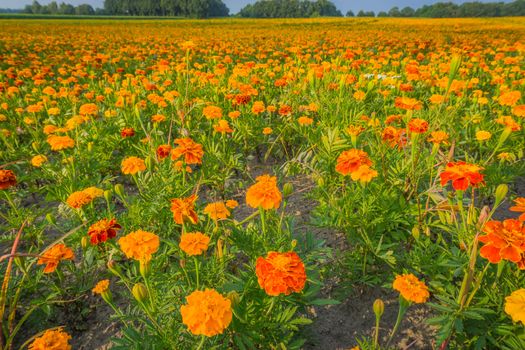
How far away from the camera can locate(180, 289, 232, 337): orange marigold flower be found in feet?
2.68

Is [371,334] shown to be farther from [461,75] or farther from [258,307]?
[461,75]

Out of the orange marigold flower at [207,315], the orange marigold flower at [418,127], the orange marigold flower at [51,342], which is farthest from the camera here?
the orange marigold flower at [418,127]

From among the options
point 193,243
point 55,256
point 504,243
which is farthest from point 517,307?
point 55,256

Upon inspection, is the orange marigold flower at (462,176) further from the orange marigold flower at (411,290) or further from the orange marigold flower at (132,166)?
the orange marigold flower at (132,166)

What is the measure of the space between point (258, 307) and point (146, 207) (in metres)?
0.98

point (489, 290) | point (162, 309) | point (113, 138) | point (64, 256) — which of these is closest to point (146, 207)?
point (64, 256)

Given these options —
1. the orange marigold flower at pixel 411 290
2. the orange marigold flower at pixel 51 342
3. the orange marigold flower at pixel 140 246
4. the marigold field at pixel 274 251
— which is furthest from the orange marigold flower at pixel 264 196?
the orange marigold flower at pixel 51 342

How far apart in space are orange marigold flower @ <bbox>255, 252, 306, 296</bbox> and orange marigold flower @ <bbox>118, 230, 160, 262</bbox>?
408 millimetres

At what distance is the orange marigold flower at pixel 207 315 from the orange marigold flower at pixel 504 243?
0.76m

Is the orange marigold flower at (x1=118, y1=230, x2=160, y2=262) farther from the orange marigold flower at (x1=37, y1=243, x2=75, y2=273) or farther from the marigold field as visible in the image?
the orange marigold flower at (x1=37, y1=243, x2=75, y2=273)

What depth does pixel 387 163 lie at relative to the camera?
73.0 inches

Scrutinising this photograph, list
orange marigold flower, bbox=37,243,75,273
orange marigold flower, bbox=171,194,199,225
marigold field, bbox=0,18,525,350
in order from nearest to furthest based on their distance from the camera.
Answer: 1. marigold field, bbox=0,18,525,350
2. orange marigold flower, bbox=171,194,199,225
3. orange marigold flower, bbox=37,243,75,273

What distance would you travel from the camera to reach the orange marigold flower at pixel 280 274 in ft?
2.85

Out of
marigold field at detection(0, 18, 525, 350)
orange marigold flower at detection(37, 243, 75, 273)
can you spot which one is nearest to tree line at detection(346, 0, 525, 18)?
marigold field at detection(0, 18, 525, 350)
